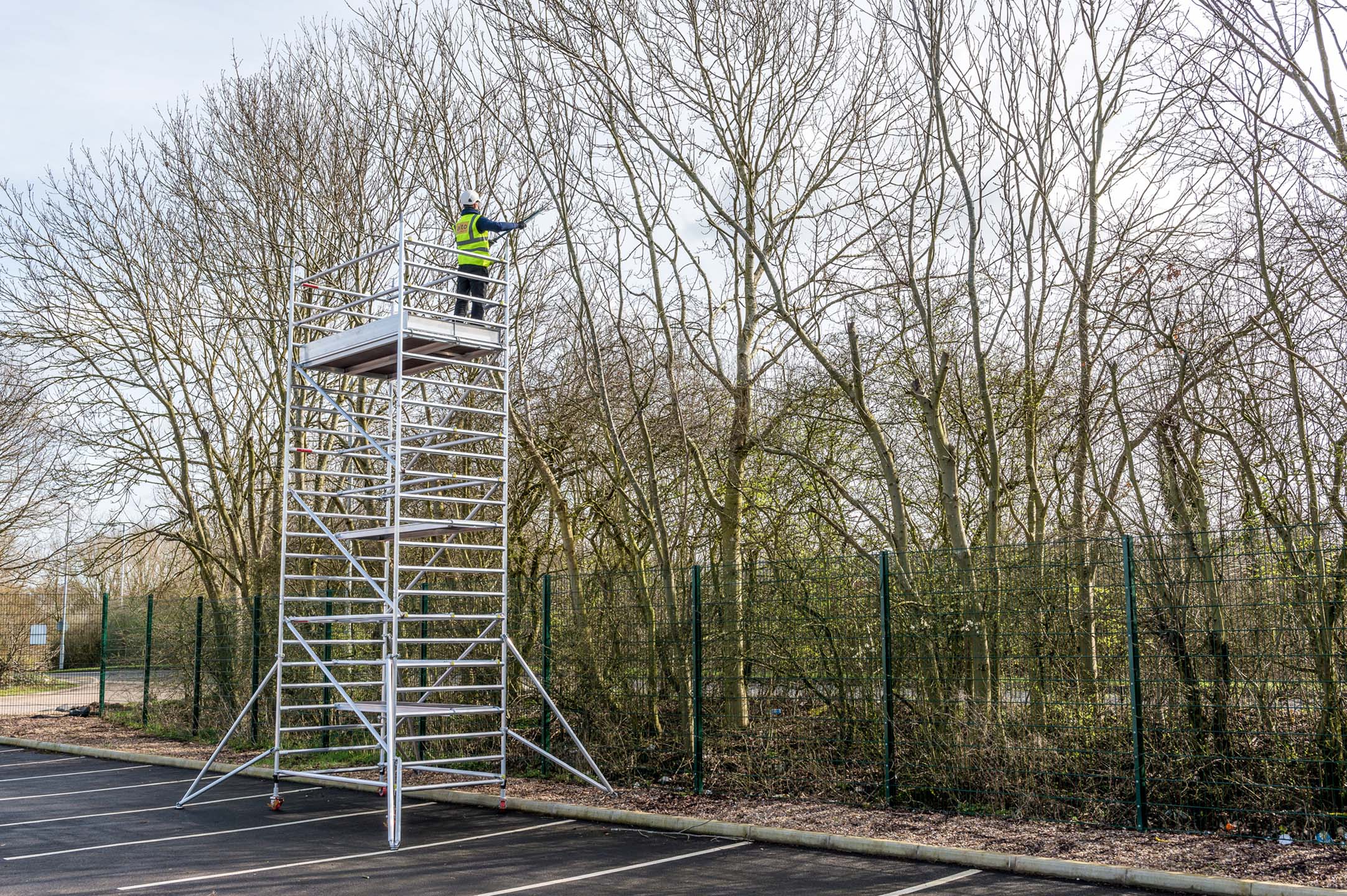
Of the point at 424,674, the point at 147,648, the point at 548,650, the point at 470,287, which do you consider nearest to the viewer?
the point at 470,287

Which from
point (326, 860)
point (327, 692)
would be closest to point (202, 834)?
point (326, 860)

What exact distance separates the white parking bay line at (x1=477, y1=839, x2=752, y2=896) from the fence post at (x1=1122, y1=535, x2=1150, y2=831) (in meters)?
3.17

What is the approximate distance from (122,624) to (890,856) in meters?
17.0

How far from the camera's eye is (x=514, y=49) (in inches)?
506

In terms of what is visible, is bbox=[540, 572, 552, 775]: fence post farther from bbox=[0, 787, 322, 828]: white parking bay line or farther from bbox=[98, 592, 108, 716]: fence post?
bbox=[98, 592, 108, 716]: fence post

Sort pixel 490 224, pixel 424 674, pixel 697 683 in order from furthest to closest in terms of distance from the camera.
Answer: pixel 424 674, pixel 697 683, pixel 490 224

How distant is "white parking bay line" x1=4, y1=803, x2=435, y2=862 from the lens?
8992 mm

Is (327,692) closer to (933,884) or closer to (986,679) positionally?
(986,679)

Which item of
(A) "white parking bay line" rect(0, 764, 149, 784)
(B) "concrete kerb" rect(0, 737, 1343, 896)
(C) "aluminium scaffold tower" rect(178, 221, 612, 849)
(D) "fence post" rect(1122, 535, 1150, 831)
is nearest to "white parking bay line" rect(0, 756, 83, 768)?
(A) "white parking bay line" rect(0, 764, 149, 784)

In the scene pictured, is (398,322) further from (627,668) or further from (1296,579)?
(1296,579)

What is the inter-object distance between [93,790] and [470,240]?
315 inches

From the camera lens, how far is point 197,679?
687 inches

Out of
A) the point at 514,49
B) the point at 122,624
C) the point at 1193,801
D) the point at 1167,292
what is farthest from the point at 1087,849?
the point at 122,624

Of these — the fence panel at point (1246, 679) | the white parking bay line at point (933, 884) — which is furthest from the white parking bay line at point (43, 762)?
the fence panel at point (1246, 679)
